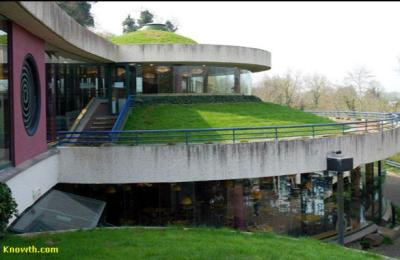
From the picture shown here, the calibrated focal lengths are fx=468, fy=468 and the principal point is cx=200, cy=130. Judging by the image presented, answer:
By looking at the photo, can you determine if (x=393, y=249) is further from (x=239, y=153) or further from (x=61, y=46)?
(x=61, y=46)

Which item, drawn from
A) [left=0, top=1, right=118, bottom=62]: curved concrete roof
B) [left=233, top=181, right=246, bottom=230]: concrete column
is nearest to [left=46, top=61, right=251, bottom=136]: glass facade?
[left=0, top=1, right=118, bottom=62]: curved concrete roof

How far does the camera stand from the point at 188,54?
84.7 ft

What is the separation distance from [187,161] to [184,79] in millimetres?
11551

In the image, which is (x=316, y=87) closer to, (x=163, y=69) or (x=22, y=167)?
(x=163, y=69)

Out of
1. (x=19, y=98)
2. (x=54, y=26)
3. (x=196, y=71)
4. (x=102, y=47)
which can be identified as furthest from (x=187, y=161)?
(x=196, y=71)

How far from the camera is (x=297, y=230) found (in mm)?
17812

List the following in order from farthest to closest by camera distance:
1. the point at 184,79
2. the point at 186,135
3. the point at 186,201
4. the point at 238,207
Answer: the point at 184,79 → the point at 238,207 → the point at 186,201 → the point at 186,135

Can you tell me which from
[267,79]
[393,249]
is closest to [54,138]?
[393,249]

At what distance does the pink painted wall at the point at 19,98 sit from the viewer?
1170 cm

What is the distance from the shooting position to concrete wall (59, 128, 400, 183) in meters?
15.5

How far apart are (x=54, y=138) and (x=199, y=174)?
5154 mm

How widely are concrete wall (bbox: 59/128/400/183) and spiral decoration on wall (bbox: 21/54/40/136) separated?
1870mm

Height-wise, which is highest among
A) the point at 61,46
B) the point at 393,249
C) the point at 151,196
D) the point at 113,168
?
the point at 61,46

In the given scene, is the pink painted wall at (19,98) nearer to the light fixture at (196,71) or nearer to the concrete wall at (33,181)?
the concrete wall at (33,181)
